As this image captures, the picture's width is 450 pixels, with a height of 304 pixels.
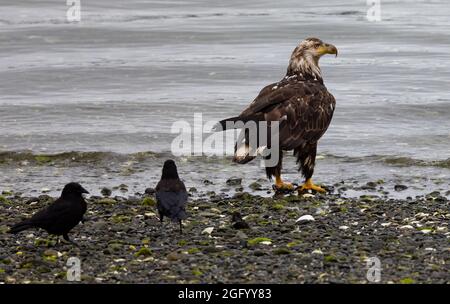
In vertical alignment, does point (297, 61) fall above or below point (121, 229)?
above

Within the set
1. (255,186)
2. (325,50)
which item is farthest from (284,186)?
(325,50)

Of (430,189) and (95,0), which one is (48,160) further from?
(95,0)

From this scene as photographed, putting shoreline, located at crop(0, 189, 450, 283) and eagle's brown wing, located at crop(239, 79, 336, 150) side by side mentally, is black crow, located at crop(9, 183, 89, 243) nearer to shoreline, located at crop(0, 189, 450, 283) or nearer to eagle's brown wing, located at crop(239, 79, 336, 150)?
shoreline, located at crop(0, 189, 450, 283)

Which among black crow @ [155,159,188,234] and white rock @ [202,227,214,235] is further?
white rock @ [202,227,214,235]

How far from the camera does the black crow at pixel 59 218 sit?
912cm

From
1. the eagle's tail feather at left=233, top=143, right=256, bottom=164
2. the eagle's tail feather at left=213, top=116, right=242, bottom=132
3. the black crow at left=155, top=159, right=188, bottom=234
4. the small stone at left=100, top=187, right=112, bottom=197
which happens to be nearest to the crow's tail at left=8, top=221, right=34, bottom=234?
the black crow at left=155, top=159, right=188, bottom=234

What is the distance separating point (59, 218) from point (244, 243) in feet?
5.31

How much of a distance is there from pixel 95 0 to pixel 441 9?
11242mm

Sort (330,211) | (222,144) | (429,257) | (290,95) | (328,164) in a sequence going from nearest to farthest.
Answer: (429,257), (330,211), (290,95), (328,164), (222,144)

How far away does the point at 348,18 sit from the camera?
31.3 m

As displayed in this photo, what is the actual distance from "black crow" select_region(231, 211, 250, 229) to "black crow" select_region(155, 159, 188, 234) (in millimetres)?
530

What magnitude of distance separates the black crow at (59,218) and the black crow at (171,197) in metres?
0.73

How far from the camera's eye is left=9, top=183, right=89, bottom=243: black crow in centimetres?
912

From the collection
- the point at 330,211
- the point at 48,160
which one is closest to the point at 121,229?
the point at 330,211
